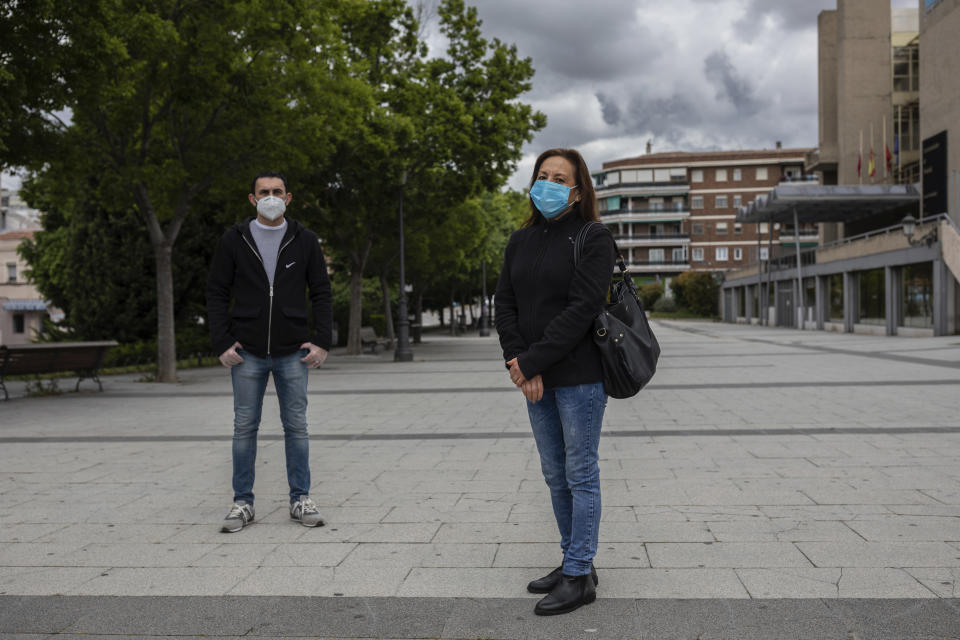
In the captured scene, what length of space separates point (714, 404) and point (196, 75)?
9671 mm

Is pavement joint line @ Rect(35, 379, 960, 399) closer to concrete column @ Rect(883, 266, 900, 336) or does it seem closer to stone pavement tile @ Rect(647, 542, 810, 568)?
stone pavement tile @ Rect(647, 542, 810, 568)

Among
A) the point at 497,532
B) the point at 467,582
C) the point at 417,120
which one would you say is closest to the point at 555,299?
the point at 467,582

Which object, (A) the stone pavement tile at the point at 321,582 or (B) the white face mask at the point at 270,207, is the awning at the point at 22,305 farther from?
(A) the stone pavement tile at the point at 321,582

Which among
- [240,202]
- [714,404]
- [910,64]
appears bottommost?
[714,404]

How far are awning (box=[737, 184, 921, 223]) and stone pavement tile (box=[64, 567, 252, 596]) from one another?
1481 inches

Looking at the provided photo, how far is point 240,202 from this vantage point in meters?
19.6

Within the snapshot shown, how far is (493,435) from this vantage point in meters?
8.11

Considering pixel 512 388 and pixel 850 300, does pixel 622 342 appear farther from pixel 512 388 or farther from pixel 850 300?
pixel 850 300

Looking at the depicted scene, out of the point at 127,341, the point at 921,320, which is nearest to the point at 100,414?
the point at 127,341

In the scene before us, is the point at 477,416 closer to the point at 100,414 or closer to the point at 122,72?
the point at 100,414

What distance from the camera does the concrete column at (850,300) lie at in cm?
3441

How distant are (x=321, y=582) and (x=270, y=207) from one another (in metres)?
2.02

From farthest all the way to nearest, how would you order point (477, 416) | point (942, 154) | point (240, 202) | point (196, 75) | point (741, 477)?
point (942, 154) < point (240, 202) < point (196, 75) < point (477, 416) < point (741, 477)

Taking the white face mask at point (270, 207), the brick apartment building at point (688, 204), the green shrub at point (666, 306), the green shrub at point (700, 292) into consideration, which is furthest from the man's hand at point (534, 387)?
the brick apartment building at point (688, 204)
